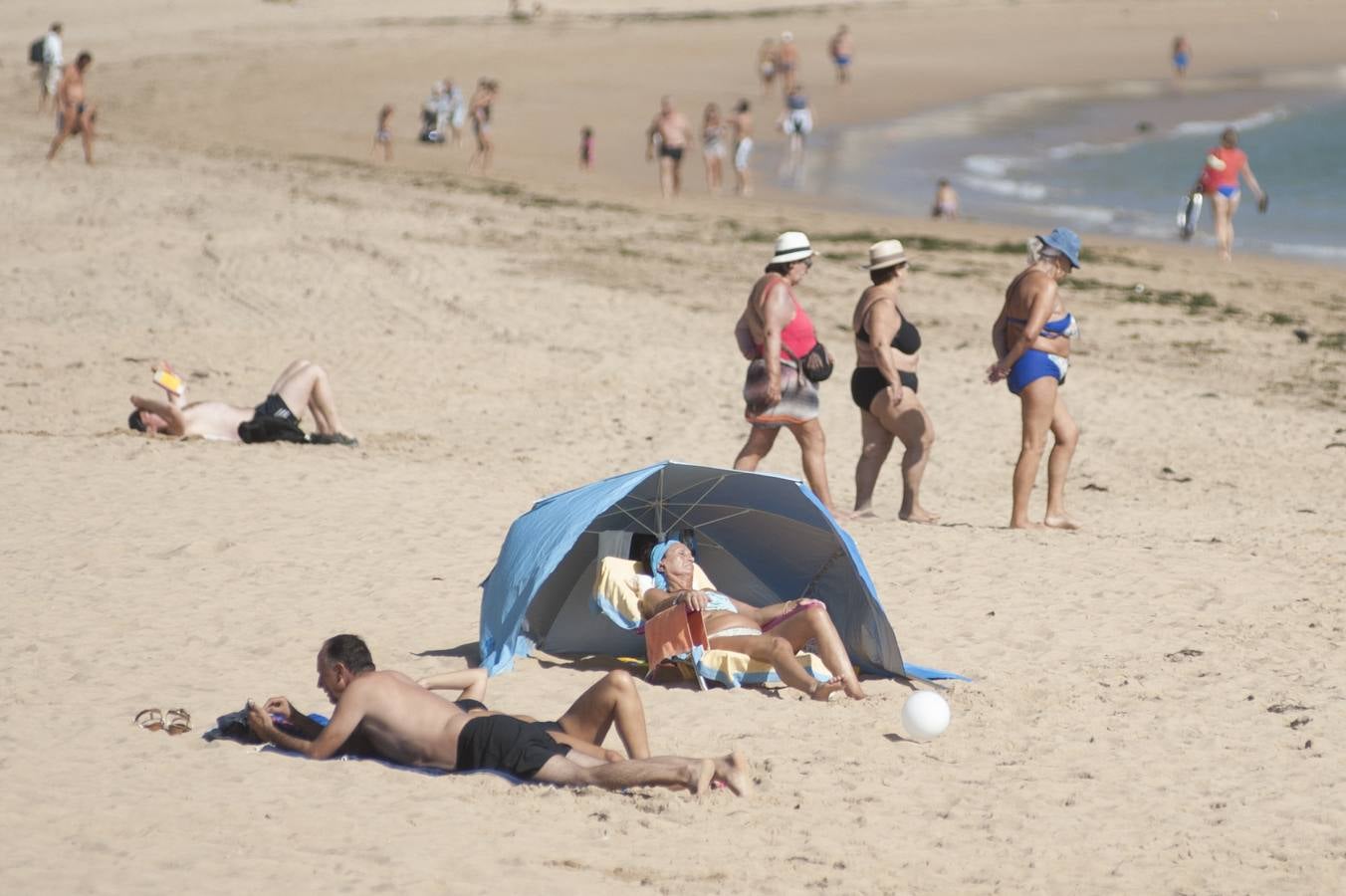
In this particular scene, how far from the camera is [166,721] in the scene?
633cm

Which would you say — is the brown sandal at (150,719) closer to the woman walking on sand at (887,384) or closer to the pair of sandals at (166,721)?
the pair of sandals at (166,721)

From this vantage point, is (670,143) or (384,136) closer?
(670,143)

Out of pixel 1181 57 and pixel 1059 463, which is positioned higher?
pixel 1181 57

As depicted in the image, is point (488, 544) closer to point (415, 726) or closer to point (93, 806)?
point (415, 726)

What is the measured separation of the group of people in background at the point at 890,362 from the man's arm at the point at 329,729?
3.60 meters

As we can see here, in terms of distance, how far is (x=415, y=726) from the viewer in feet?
19.4

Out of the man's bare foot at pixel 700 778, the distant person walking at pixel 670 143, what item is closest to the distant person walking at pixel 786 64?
the distant person walking at pixel 670 143

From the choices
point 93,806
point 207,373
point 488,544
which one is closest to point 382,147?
point 207,373

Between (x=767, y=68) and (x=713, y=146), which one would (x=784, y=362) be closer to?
(x=713, y=146)

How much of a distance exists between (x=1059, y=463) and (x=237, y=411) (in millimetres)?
5183

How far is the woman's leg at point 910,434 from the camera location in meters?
9.38

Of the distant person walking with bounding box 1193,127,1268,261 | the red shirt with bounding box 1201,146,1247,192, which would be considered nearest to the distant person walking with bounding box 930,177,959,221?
the distant person walking with bounding box 1193,127,1268,261

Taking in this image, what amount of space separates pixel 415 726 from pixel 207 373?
7.35 m

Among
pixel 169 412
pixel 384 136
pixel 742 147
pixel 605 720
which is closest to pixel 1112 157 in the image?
pixel 742 147
